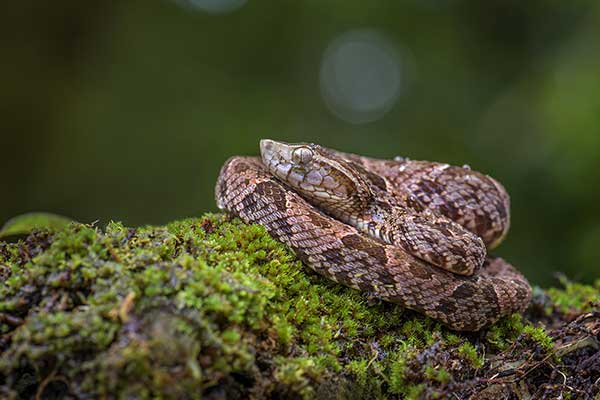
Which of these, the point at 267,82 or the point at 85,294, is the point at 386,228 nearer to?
the point at 85,294

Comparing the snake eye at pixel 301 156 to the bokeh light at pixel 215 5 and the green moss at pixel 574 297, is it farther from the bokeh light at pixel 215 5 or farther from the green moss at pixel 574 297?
the bokeh light at pixel 215 5

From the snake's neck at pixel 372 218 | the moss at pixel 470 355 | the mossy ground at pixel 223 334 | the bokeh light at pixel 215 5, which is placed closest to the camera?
the mossy ground at pixel 223 334

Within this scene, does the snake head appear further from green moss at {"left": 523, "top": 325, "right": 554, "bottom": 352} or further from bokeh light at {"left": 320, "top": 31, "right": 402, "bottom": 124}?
bokeh light at {"left": 320, "top": 31, "right": 402, "bottom": 124}

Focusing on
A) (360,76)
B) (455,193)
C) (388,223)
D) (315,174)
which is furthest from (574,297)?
(360,76)

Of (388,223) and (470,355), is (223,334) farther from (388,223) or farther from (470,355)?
(388,223)

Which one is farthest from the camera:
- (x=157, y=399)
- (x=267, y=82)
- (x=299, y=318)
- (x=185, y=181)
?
(x=267, y=82)

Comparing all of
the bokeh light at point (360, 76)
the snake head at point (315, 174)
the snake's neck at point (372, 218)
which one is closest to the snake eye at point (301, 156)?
the snake head at point (315, 174)

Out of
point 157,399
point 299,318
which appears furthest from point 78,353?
point 299,318
